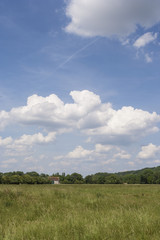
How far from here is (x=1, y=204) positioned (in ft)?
31.7

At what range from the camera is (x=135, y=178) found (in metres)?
146

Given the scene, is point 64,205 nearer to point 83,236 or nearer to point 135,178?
point 83,236

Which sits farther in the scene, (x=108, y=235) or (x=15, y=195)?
(x=15, y=195)

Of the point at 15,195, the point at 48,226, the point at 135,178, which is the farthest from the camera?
the point at 135,178

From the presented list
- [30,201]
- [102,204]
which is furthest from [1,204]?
[102,204]

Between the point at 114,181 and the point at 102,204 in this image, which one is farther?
the point at 114,181

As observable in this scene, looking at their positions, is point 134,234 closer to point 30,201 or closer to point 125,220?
point 125,220

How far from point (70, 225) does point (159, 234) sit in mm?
2099

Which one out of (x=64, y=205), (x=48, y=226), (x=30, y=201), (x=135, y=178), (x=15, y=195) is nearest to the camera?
(x=48, y=226)

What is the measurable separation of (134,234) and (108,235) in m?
0.58

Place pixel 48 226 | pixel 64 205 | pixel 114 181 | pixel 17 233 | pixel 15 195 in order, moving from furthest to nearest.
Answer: pixel 114 181 → pixel 15 195 → pixel 64 205 → pixel 48 226 → pixel 17 233

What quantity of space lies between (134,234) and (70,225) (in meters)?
1.60

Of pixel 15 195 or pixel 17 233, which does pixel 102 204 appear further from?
pixel 17 233

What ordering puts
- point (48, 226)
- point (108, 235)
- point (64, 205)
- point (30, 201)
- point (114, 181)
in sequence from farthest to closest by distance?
point (114, 181) → point (30, 201) → point (64, 205) → point (48, 226) → point (108, 235)
